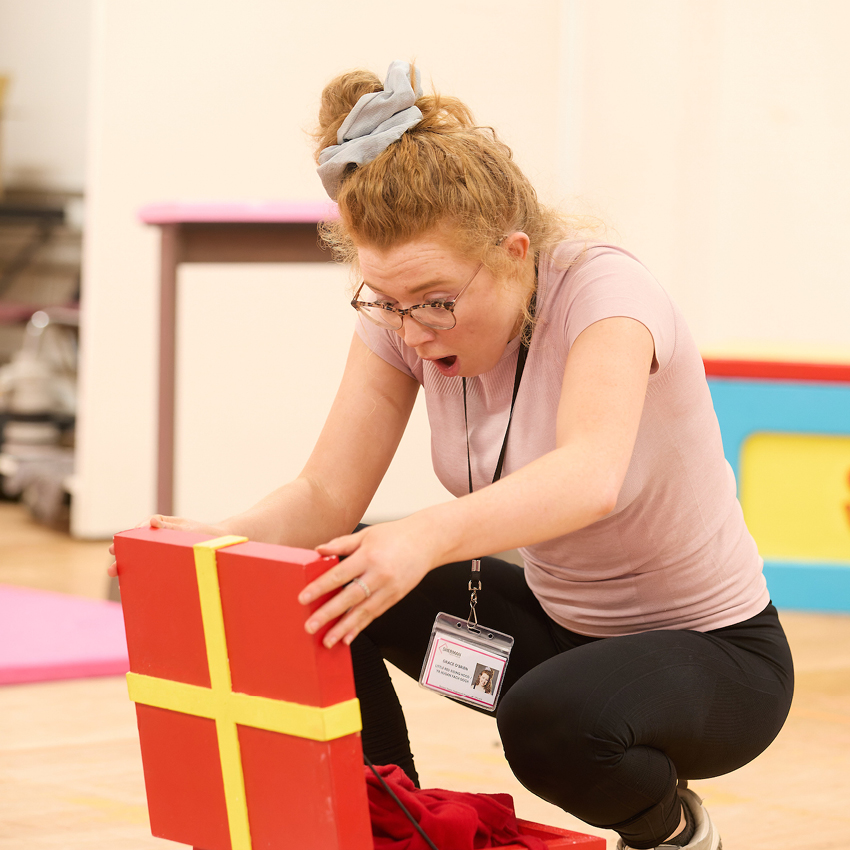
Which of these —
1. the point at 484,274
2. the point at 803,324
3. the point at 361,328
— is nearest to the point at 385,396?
the point at 361,328

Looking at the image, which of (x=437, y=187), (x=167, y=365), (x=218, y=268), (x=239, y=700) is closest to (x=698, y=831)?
(x=239, y=700)

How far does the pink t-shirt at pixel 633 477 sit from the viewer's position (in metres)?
1.07

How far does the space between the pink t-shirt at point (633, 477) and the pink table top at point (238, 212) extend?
3.67 feet

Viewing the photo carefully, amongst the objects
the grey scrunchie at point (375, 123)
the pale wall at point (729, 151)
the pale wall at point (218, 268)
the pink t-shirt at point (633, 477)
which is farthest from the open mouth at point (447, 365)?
the pale wall at point (729, 151)

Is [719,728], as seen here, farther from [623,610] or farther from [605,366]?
[605,366]

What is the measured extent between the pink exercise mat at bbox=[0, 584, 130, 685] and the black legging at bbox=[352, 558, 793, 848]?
3.33 feet

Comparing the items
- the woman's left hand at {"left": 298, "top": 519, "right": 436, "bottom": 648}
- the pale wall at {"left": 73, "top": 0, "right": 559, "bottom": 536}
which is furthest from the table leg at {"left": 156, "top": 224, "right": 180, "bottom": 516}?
the woman's left hand at {"left": 298, "top": 519, "right": 436, "bottom": 648}

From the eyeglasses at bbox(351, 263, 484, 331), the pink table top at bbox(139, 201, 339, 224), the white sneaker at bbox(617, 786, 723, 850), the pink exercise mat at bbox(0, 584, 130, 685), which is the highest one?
the pink table top at bbox(139, 201, 339, 224)

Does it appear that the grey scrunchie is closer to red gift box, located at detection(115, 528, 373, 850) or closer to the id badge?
red gift box, located at detection(115, 528, 373, 850)

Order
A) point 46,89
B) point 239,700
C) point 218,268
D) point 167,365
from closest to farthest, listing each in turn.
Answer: point 239,700 < point 167,365 < point 218,268 < point 46,89

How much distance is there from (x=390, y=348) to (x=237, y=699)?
462mm

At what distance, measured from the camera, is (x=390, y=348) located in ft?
4.01

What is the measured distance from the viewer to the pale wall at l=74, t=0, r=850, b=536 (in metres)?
3.15

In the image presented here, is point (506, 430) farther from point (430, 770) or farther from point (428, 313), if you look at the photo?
point (430, 770)
